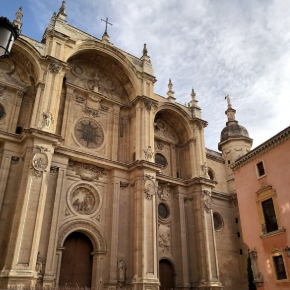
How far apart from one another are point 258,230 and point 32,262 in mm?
14055

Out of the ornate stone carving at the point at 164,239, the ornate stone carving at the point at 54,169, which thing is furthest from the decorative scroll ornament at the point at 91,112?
the ornate stone carving at the point at 164,239

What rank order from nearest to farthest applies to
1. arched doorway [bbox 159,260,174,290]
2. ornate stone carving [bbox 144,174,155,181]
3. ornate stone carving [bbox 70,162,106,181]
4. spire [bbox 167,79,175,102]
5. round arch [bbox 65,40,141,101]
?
ornate stone carving [bbox 70,162,106,181], ornate stone carving [bbox 144,174,155,181], arched doorway [bbox 159,260,174,290], round arch [bbox 65,40,141,101], spire [bbox 167,79,175,102]

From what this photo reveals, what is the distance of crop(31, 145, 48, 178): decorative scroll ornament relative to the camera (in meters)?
15.6

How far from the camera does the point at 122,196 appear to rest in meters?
19.8

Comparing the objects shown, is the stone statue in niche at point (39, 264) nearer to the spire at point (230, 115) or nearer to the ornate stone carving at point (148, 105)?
the ornate stone carving at point (148, 105)

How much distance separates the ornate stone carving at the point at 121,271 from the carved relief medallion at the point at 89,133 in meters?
7.63

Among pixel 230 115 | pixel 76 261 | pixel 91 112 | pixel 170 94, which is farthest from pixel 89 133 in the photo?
pixel 230 115

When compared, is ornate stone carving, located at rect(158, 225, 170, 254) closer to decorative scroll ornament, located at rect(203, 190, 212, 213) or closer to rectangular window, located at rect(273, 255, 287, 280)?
decorative scroll ornament, located at rect(203, 190, 212, 213)

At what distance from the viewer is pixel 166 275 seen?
20406 mm

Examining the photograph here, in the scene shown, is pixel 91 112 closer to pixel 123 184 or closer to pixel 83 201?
pixel 123 184

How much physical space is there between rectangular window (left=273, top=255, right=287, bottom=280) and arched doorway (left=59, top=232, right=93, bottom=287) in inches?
431

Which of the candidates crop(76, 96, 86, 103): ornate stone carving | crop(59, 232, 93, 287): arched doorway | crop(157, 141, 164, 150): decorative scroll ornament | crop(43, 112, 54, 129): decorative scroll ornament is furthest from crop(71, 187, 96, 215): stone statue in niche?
crop(157, 141, 164, 150): decorative scroll ornament

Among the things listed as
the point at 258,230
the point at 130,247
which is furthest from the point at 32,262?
the point at 258,230

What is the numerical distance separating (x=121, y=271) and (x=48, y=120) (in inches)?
375
